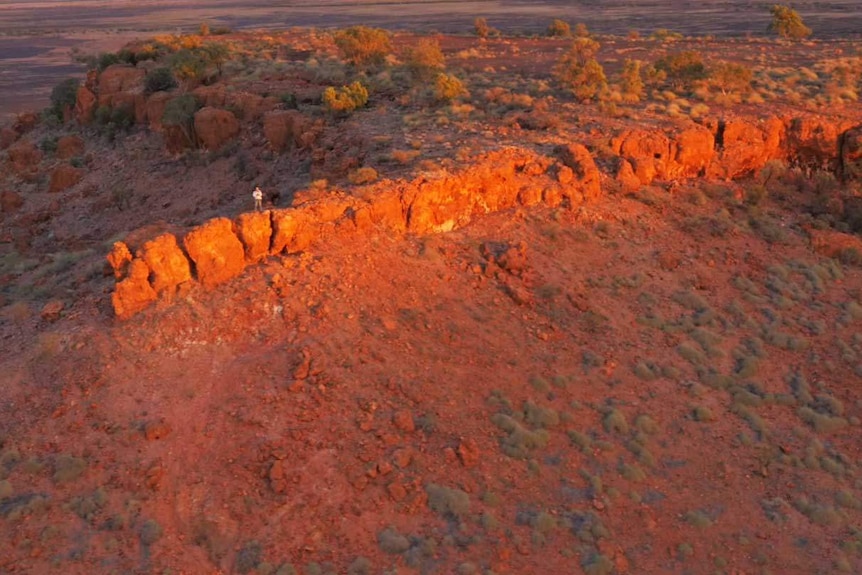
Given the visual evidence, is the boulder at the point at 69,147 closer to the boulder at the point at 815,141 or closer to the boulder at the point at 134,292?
the boulder at the point at 134,292

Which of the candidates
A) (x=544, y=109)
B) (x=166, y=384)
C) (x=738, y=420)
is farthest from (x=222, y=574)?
(x=544, y=109)

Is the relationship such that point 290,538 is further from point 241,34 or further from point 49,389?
point 241,34

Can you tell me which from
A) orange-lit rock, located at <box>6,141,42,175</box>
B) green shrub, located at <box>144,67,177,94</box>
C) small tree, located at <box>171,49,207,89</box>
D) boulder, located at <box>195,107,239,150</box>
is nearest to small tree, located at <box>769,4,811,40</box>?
small tree, located at <box>171,49,207,89</box>

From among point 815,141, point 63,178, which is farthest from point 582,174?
point 63,178

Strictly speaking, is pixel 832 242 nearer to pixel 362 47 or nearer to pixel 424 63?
pixel 424 63

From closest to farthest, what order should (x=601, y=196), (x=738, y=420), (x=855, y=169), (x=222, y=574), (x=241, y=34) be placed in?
(x=222, y=574) → (x=738, y=420) → (x=601, y=196) → (x=855, y=169) → (x=241, y=34)

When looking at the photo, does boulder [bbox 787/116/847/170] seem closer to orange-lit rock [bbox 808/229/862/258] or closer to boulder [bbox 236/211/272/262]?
orange-lit rock [bbox 808/229/862/258]
